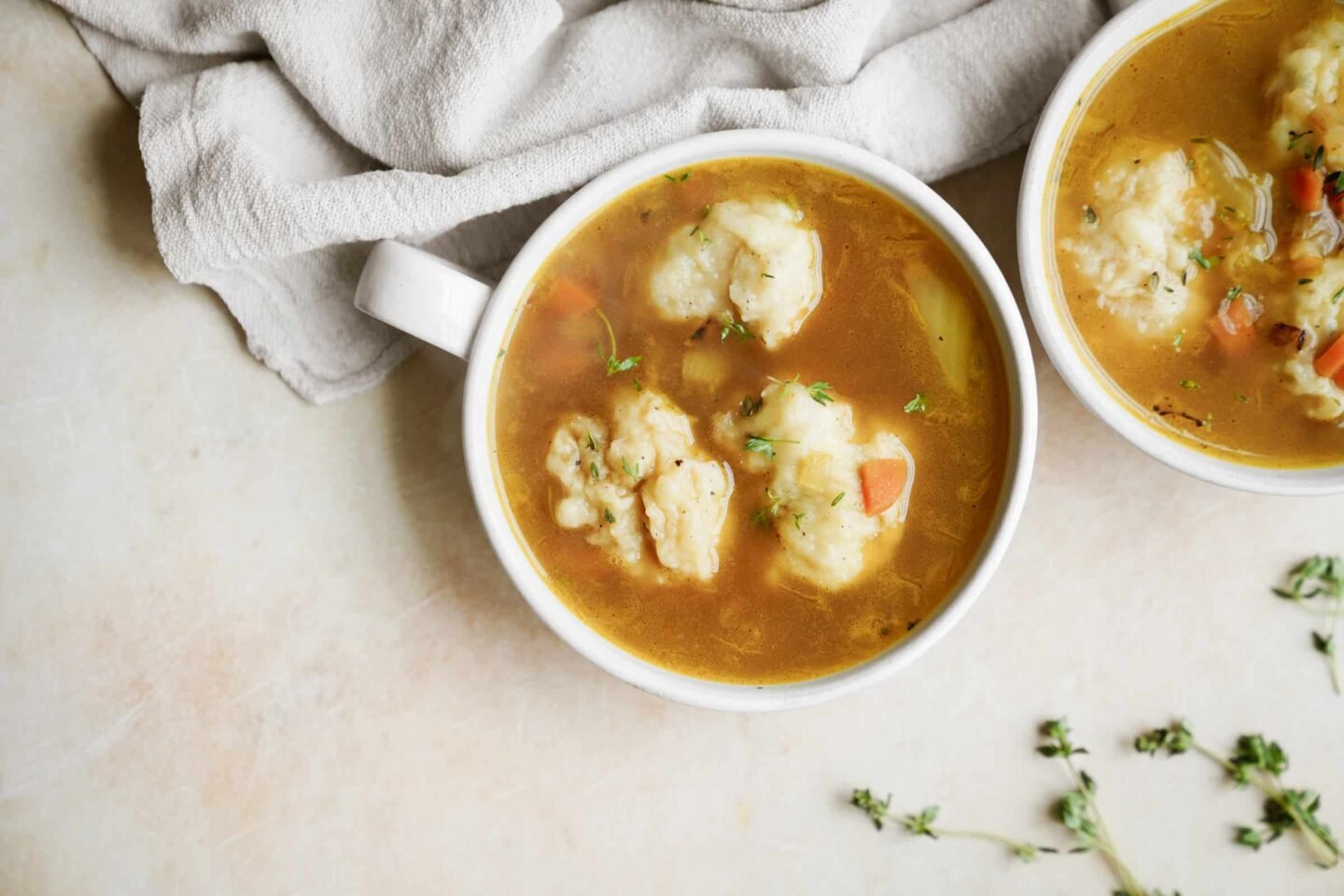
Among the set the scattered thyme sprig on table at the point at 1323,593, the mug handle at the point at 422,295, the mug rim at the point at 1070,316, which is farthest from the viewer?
the scattered thyme sprig on table at the point at 1323,593

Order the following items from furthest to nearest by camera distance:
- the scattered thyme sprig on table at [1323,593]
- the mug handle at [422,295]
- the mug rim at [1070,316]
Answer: the scattered thyme sprig on table at [1323,593]
the mug rim at [1070,316]
the mug handle at [422,295]

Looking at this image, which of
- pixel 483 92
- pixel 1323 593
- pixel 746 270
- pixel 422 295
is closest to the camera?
pixel 422 295

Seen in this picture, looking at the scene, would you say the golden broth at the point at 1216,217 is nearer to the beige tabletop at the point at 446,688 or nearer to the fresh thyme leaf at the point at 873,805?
the beige tabletop at the point at 446,688

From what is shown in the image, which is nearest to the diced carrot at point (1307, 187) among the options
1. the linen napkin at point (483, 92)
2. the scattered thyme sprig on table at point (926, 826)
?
the linen napkin at point (483, 92)

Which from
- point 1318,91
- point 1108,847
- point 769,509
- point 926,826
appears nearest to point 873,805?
point 926,826

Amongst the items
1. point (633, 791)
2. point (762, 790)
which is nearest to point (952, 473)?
point (762, 790)

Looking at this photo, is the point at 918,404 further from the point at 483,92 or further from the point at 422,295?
the point at 483,92

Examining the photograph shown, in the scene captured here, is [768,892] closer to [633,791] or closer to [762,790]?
[762,790]
